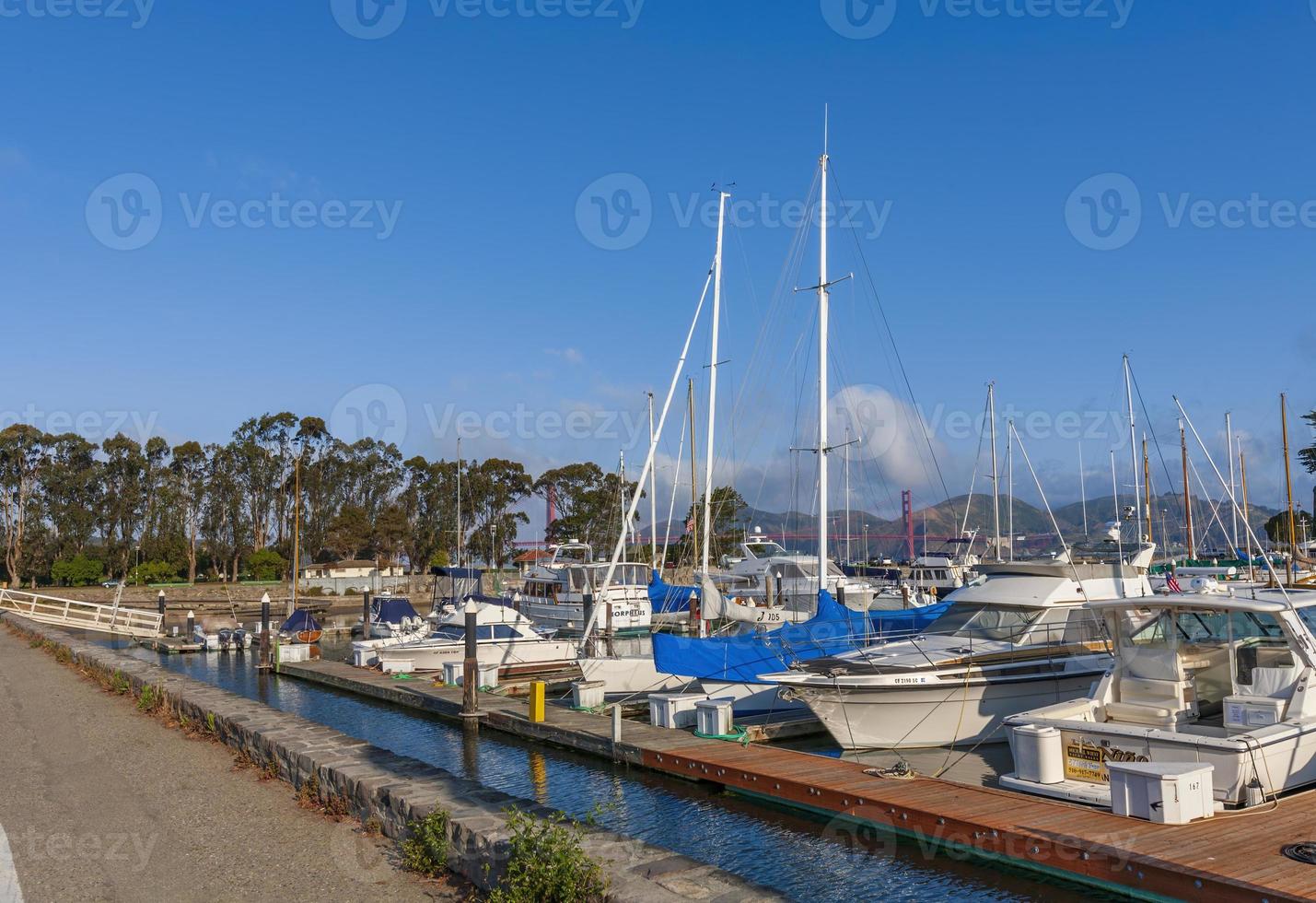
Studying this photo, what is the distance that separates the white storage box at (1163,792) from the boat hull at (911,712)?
5361 mm

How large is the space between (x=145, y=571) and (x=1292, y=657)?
8501cm

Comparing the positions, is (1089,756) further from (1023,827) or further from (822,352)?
(822,352)

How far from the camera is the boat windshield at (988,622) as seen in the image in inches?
713

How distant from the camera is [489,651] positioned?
2950 cm

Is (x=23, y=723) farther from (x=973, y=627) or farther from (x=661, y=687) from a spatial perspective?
(x=973, y=627)

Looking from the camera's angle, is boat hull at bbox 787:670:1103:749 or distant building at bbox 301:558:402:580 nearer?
boat hull at bbox 787:670:1103:749

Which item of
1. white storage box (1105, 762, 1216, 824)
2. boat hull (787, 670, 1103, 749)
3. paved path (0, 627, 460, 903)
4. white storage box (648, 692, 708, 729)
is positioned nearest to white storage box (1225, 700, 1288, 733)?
white storage box (1105, 762, 1216, 824)

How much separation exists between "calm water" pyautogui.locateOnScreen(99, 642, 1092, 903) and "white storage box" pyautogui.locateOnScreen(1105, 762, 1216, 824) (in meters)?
1.13

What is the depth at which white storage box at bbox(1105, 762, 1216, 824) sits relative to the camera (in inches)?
404

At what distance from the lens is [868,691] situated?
16.1 metres

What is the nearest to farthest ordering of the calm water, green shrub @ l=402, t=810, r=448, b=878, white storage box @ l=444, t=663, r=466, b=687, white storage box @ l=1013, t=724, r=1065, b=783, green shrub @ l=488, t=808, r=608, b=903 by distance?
green shrub @ l=488, t=808, r=608, b=903 < green shrub @ l=402, t=810, r=448, b=878 < the calm water < white storage box @ l=1013, t=724, r=1065, b=783 < white storage box @ l=444, t=663, r=466, b=687

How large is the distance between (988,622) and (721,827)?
7.67 meters

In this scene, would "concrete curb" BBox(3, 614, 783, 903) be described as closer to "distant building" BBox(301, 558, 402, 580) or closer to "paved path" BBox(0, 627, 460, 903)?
"paved path" BBox(0, 627, 460, 903)

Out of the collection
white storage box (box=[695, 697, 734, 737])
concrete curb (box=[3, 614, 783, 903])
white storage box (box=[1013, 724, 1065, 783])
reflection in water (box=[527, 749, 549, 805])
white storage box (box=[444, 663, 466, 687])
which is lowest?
reflection in water (box=[527, 749, 549, 805])
